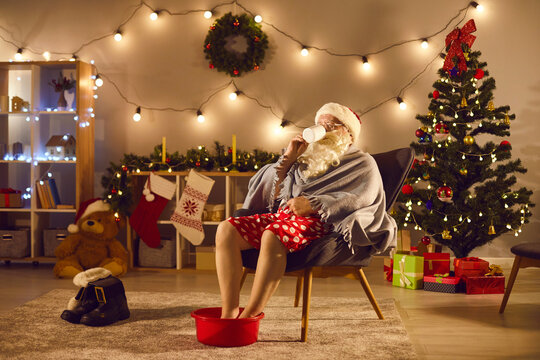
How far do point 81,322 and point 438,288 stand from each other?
2.17m

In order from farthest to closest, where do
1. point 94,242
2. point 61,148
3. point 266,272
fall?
point 61,148
point 94,242
point 266,272

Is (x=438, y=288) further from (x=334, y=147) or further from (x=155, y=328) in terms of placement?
(x=155, y=328)

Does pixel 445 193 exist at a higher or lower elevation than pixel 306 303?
higher

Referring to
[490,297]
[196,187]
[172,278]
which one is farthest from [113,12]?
[490,297]

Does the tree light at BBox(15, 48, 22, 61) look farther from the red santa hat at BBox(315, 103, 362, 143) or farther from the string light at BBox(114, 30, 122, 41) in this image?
the red santa hat at BBox(315, 103, 362, 143)

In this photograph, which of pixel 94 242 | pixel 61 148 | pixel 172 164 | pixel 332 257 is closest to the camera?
pixel 332 257

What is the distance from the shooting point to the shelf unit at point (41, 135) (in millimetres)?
4680

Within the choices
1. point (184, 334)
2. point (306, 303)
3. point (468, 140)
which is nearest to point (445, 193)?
point (468, 140)

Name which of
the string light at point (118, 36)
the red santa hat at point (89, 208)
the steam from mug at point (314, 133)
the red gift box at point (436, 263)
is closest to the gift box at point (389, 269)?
the red gift box at point (436, 263)

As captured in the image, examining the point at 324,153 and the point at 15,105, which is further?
the point at 15,105

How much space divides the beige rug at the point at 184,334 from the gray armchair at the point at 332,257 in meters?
0.15

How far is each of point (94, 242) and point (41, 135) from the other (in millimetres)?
1058

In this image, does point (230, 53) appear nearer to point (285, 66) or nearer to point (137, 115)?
point (285, 66)

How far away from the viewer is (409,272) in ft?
12.8
